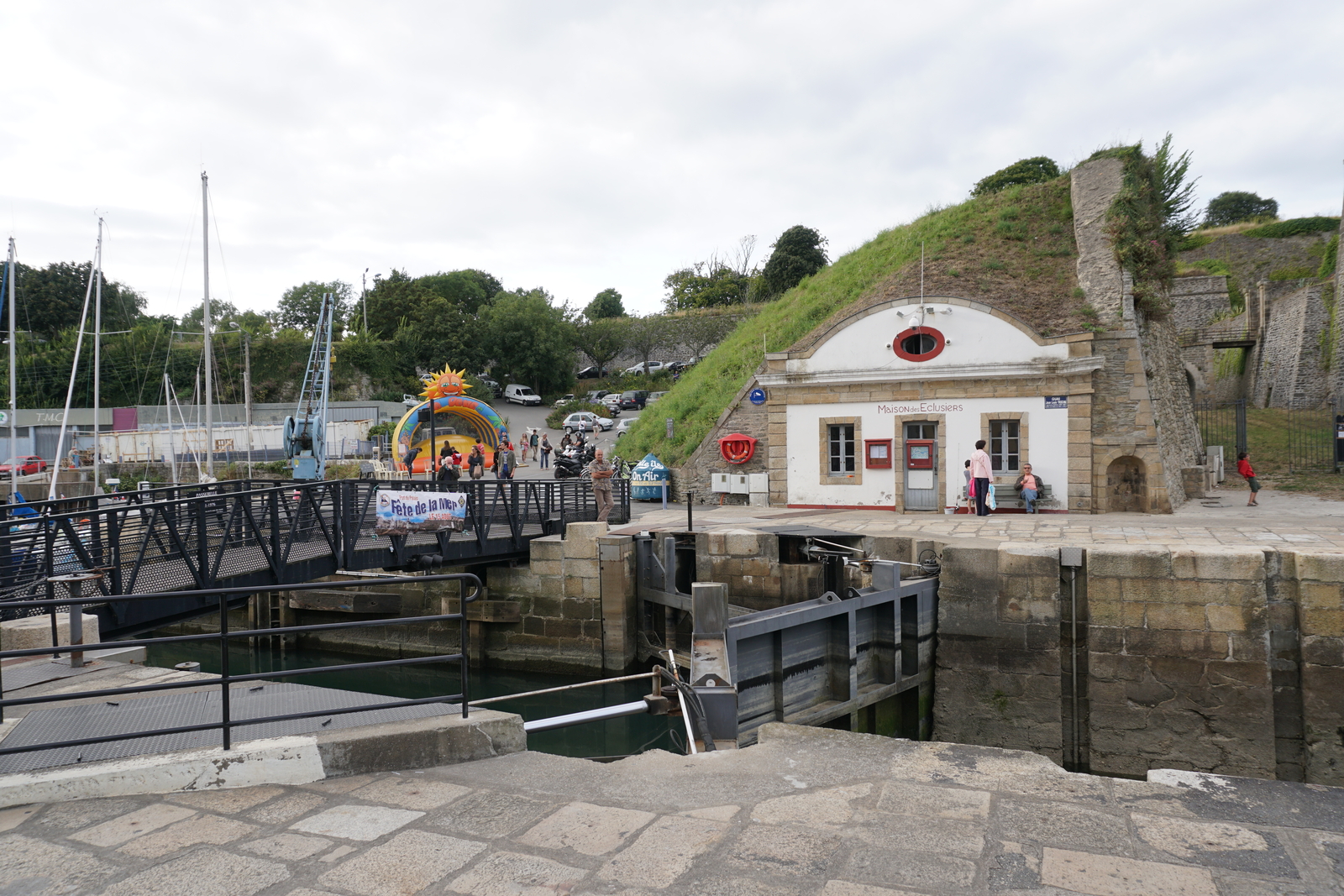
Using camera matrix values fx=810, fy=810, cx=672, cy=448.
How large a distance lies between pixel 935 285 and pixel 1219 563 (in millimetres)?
15375

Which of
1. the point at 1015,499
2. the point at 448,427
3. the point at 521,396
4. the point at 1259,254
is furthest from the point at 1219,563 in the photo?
the point at 1259,254

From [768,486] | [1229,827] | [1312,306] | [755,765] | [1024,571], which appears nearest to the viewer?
[1229,827]

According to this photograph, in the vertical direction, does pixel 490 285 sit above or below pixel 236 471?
above

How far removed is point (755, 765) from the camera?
4.57 meters

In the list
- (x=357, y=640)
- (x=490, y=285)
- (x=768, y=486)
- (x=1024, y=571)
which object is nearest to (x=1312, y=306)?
(x=768, y=486)

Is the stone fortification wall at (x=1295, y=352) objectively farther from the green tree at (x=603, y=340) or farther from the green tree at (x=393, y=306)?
the green tree at (x=393, y=306)

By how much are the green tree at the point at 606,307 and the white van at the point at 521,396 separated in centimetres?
1927

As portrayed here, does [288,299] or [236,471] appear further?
[288,299]

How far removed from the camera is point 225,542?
8.23 meters

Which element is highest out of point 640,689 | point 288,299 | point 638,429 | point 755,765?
point 288,299

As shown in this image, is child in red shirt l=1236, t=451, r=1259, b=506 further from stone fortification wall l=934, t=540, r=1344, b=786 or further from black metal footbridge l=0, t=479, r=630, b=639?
black metal footbridge l=0, t=479, r=630, b=639

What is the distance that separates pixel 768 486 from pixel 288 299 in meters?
60.8

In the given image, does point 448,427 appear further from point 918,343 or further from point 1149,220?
point 1149,220

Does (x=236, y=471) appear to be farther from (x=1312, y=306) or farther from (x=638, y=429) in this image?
(x=1312, y=306)
